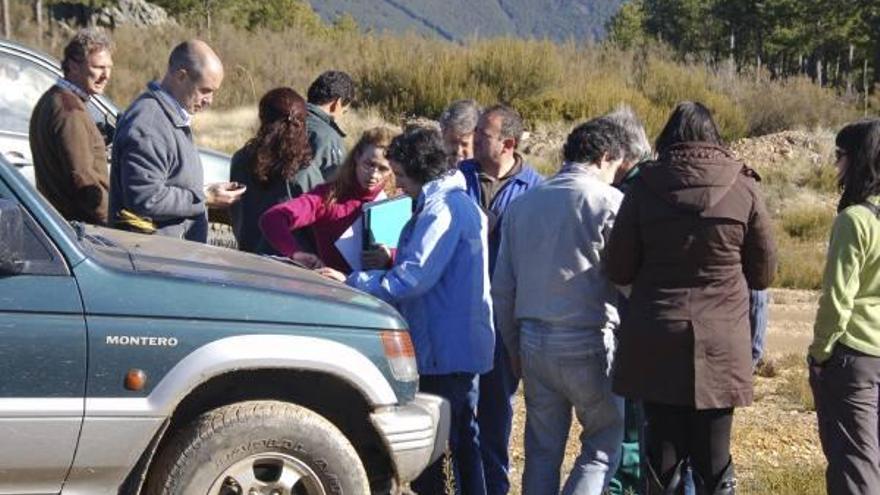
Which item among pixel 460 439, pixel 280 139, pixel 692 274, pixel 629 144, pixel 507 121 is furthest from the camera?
pixel 507 121

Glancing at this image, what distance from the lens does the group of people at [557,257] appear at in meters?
5.07

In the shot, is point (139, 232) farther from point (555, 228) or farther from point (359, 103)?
point (359, 103)

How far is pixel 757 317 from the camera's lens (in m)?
5.52

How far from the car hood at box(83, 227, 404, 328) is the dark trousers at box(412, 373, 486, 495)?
0.74m

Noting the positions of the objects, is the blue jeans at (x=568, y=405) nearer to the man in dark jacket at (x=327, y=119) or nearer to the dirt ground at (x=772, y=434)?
the dirt ground at (x=772, y=434)

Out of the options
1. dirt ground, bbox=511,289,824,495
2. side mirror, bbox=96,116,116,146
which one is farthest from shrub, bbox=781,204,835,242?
side mirror, bbox=96,116,116,146

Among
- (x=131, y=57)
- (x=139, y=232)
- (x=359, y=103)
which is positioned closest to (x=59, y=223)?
(x=139, y=232)

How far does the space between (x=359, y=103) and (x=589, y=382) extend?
18495mm

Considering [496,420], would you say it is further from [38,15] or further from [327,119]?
[38,15]

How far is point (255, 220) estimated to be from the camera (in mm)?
6594

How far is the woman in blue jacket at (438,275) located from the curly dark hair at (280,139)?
2.63ft

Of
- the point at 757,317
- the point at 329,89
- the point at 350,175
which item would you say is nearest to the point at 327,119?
the point at 329,89

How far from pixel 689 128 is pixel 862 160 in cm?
77

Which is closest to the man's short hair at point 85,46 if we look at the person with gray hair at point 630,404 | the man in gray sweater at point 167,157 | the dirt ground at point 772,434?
the man in gray sweater at point 167,157
